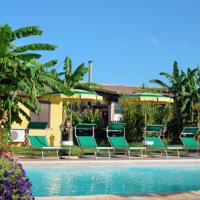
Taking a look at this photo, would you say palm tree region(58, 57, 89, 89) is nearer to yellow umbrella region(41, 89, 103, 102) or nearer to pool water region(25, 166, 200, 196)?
yellow umbrella region(41, 89, 103, 102)

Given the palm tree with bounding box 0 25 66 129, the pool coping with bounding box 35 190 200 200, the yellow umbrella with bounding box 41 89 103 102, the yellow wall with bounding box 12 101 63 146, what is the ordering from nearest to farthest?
the pool coping with bounding box 35 190 200 200 < the palm tree with bounding box 0 25 66 129 < the yellow umbrella with bounding box 41 89 103 102 < the yellow wall with bounding box 12 101 63 146

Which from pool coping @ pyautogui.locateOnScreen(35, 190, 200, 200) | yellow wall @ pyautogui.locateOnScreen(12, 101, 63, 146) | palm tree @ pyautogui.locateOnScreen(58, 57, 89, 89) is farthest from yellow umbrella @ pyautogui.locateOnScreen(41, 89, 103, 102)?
pool coping @ pyautogui.locateOnScreen(35, 190, 200, 200)

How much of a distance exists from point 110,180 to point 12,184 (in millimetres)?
6461

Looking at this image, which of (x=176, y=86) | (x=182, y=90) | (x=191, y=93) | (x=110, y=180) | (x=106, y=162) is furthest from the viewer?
(x=176, y=86)

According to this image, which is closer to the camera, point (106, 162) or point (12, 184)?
point (12, 184)

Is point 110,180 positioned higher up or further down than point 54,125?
further down

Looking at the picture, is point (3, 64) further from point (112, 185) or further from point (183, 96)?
point (183, 96)

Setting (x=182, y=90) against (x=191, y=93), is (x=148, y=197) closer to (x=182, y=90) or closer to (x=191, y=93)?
(x=182, y=90)

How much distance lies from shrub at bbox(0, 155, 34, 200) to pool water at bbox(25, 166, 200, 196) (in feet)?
13.3

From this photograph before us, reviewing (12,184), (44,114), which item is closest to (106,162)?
(44,114)

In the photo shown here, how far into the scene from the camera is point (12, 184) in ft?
13.8

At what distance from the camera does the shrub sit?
414cm

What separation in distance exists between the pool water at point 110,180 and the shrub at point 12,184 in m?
4.06

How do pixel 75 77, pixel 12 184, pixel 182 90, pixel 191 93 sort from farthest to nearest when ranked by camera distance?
pixel 191 93
pixel 182 90
pixel 75 77
pixel 12 184
